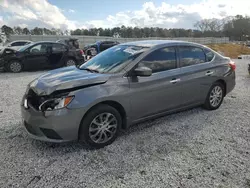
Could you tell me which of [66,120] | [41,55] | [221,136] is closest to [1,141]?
[66,120]

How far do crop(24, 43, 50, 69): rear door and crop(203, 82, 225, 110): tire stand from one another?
792 cm

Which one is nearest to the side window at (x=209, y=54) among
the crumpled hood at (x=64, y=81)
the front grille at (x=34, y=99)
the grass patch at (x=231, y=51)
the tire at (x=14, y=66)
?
the crumpled hood at (x=64, y=81)

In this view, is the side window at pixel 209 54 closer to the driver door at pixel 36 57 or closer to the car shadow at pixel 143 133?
the car shadow at pixel 143 133

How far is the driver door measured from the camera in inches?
399

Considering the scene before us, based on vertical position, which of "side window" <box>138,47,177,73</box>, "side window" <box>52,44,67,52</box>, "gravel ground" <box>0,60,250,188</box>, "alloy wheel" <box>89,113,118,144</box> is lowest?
"gravel ground" <box>0,60,250,188</box>

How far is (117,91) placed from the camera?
3.34 metres

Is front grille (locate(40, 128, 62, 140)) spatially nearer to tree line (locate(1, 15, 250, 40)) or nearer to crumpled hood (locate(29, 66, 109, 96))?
crumpled hood (locate(29, 66, 109, 96))

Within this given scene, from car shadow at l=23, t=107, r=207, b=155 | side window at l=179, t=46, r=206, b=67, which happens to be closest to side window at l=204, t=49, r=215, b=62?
side window at l=179, t=46, r=206, b=67

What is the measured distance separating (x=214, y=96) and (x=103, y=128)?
9.19 ft

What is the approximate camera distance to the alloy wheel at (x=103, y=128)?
3.24 m

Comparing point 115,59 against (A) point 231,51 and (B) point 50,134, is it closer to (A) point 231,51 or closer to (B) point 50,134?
(B) point 50,134

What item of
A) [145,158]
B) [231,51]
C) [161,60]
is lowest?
[145,158]

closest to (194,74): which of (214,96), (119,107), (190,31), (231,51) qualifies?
(214,96)

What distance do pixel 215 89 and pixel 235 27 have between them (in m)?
81.4
